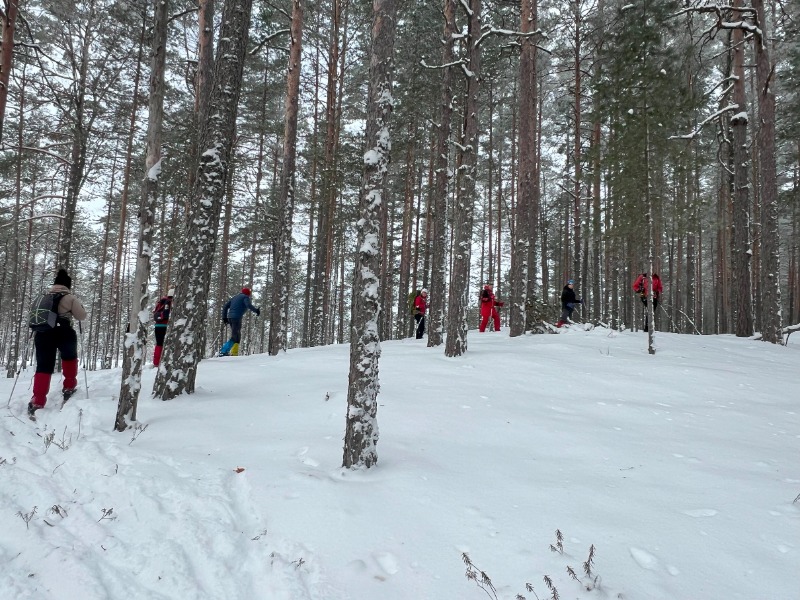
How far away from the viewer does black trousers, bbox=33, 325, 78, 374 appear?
5.45 metres

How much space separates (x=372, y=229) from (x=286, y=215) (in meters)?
6.99

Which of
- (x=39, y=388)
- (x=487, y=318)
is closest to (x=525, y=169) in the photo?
(x=487, y=318)

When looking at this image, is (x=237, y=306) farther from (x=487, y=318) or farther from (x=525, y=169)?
(x=487, y=318)

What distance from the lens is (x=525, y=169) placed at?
10.9m

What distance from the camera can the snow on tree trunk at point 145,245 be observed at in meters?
4.42

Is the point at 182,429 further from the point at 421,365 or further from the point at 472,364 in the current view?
the point at 472,364

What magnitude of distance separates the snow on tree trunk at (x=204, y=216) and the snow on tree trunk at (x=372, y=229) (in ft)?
10.2

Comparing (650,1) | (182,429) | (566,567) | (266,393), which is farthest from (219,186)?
(650,1)

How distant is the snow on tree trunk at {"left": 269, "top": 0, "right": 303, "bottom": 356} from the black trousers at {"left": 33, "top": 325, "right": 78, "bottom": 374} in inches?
171

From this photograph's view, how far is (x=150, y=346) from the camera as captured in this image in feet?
46.1

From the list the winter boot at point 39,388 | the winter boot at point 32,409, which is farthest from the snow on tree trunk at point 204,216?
the winter boot at point 32,409

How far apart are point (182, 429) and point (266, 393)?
4.53ft

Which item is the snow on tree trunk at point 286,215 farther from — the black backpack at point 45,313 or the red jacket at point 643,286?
the red jacket at point 643,286

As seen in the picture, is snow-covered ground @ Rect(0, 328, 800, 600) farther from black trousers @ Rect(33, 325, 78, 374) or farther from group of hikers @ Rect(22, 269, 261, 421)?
black trousers @ Rect(33, 325, 78, 374)
